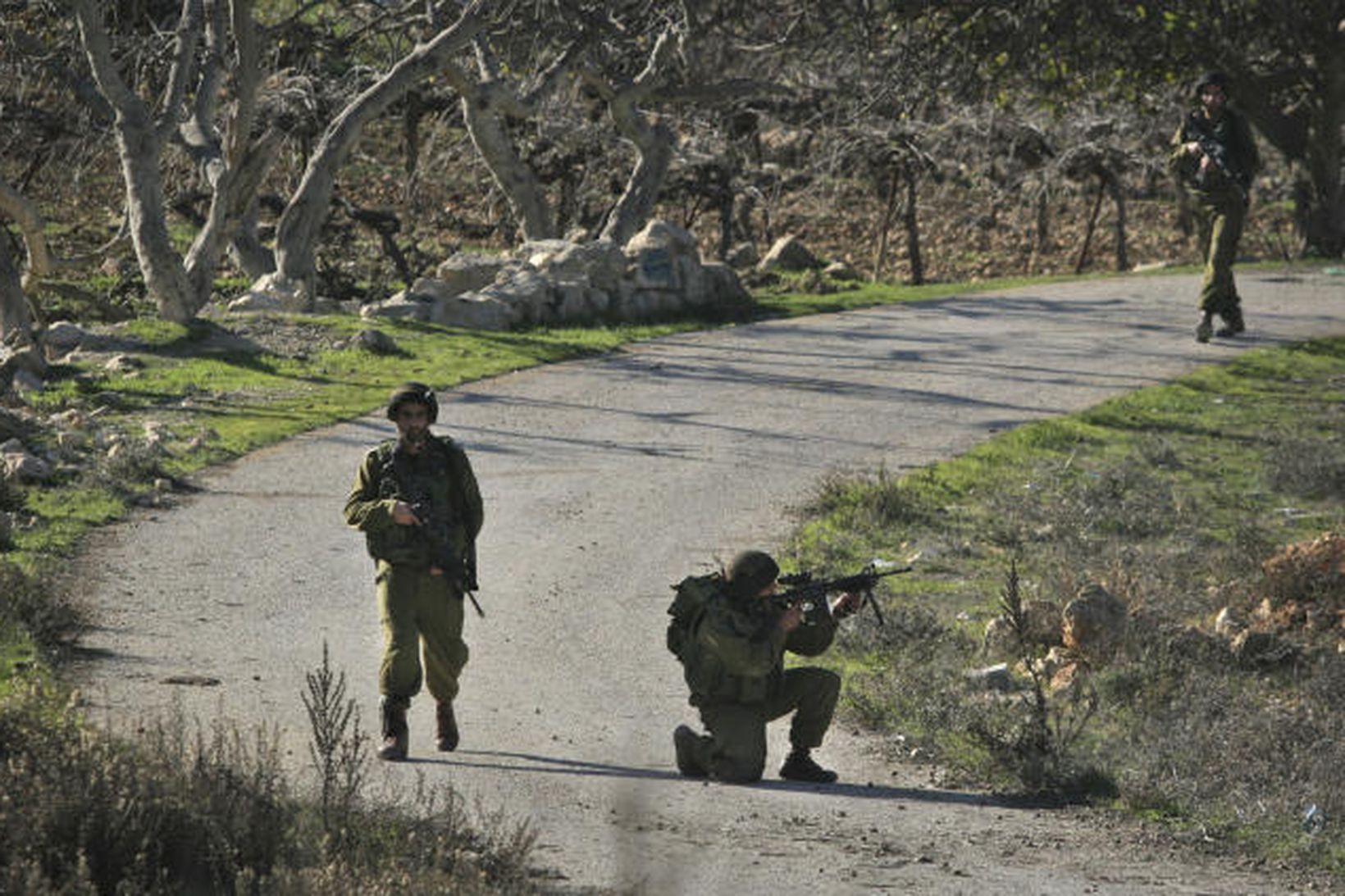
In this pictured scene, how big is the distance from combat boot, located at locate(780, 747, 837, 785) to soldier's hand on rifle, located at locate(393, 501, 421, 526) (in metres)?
2.06

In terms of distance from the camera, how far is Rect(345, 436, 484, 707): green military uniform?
31.6ft

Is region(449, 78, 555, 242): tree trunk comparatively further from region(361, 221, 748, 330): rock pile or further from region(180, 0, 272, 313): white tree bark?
region(180, 0, 272, 313): white tree bark

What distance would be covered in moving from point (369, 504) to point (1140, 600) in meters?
5.79

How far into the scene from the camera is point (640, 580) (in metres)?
13.5

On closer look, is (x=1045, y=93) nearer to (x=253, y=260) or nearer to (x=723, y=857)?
(x=253, y=260)

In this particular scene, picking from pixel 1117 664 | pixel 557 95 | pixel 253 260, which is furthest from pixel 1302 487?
pixel 557 95

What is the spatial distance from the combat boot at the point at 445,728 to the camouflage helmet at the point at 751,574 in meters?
1.50

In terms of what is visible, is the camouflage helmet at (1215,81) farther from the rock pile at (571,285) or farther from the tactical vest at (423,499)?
the tactical vest at (423,499)

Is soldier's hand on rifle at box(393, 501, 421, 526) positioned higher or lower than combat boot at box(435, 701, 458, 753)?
higher

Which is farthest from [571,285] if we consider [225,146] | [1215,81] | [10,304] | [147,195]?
[1215,81]

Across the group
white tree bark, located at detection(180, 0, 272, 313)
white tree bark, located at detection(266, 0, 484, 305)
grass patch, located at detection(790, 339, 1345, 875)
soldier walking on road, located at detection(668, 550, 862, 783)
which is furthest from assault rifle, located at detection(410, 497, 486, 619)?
white tree bark, located at detection(266, 0, 484, 305)

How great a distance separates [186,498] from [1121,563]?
661 centimetres

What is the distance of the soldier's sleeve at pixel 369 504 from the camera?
9.56 m

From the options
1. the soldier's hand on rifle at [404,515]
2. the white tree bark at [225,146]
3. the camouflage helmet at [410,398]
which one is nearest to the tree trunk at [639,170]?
the white tree bark at [225,146]
